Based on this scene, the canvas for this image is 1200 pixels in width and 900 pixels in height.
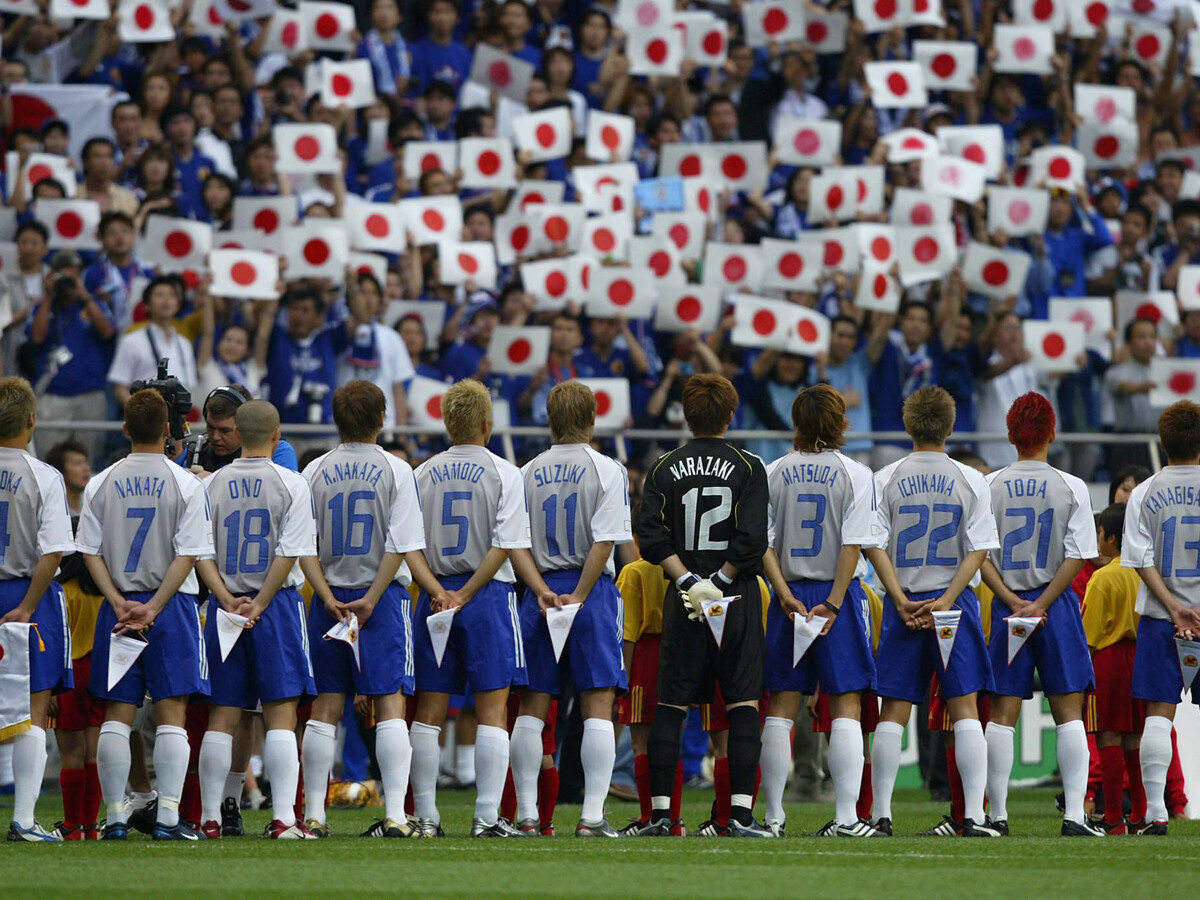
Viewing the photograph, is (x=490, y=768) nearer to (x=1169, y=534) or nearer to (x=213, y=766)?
(x=213, y=766)

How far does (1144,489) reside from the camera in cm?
1001

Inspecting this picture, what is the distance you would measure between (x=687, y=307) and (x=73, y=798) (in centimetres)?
821

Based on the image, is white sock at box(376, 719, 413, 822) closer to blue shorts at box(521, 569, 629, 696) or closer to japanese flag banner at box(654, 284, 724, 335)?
blue shorts at box(521, 569, 629, 696)

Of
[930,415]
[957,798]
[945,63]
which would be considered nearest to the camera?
[930,415]

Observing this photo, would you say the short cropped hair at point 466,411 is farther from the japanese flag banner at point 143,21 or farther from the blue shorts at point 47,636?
the japanese flag banner at point 143,21

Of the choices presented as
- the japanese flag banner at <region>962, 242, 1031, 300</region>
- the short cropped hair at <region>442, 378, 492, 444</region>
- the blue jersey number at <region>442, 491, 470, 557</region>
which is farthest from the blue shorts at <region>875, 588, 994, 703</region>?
the japanese flag banner at <region>962, 242, 1031, 300</region>

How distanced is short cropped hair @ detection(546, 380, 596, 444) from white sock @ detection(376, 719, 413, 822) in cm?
171

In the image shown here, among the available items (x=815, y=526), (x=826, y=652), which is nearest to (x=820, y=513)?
(x=815, y=526)

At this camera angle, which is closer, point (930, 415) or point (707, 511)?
point (707, 511)

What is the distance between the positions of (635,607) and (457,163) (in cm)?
850

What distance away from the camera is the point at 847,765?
9422mm

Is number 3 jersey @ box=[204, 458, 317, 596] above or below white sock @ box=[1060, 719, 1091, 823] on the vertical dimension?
above

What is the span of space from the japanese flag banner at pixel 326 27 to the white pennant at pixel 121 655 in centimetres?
1109

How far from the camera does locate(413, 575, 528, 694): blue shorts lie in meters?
9.40
